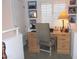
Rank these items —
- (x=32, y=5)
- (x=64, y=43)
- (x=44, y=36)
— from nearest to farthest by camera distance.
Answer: (x=44, y=36), (x=64, y=43), (x=32, y=5)

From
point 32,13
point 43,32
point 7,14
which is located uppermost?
point 32,13

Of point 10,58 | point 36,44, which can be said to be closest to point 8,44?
point 10,58

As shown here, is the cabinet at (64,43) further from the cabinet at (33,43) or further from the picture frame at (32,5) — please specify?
the picture frame at (32,5)

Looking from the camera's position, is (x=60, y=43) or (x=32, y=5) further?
(x=32, y=5)

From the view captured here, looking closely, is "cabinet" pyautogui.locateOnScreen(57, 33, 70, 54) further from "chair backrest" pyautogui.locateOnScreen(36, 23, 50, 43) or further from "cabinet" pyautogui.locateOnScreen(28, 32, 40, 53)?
"cabinet" pyautogui.locateOnScreen(28, 32, 40, 53)

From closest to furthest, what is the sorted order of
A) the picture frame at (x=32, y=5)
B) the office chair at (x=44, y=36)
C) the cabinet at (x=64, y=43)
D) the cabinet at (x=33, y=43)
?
1. the office chair at (x=44, y=36)
2. the cabinet at (x=64, y=43)
3. the cabinet at (x=33, y=43)
4. the picture frame at (x=32, y=5)

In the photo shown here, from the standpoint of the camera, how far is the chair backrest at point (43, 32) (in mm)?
6590

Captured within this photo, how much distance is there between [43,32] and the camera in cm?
669

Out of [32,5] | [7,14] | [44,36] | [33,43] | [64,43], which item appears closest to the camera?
[7,14]

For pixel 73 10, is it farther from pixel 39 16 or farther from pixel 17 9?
pixel 17 9

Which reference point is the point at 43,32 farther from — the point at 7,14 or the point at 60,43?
the point at 7,14

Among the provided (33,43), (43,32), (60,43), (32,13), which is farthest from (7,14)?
(32,13)

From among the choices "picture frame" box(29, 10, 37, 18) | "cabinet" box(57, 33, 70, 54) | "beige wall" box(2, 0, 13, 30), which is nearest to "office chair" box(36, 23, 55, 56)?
"cabinet" box(57, 33, 70, 54)


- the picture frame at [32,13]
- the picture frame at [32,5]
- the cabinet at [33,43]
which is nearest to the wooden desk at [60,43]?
the cabinet at [33,43]
